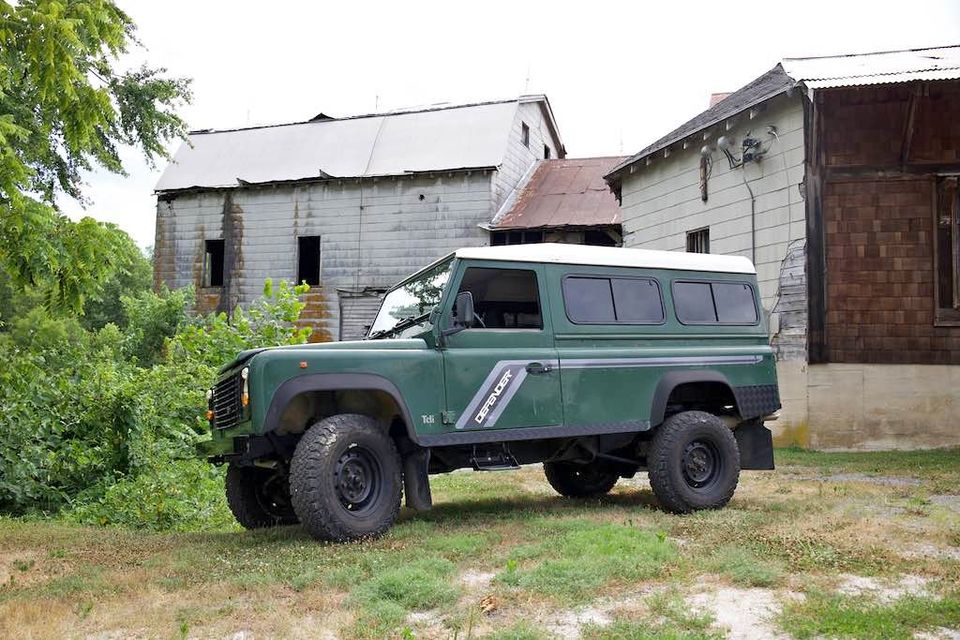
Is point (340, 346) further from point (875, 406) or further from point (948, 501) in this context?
point (875, 406)

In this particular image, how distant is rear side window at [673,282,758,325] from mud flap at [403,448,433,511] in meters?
2.87

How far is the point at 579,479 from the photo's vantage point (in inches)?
353

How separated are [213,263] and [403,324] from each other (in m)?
21.7

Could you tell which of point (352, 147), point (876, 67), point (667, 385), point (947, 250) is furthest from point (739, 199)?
point (352, 147)

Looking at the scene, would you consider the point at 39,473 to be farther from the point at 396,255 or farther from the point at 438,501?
the point at 396,255

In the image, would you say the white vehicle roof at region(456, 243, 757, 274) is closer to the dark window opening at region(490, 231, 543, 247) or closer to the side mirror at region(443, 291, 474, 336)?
the side mirror at region(443, 291, 474, 336)

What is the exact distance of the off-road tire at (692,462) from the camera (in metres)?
7.45

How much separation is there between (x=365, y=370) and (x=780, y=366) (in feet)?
34.0

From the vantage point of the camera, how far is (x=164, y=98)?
731 inches

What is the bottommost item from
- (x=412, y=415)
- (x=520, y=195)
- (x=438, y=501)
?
(x=438, y=501)

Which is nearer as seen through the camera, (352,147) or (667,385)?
(667,385)

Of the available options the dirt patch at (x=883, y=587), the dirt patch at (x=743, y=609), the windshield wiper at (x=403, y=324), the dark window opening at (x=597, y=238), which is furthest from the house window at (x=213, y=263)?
the dirt patch at (x=883, y=587)

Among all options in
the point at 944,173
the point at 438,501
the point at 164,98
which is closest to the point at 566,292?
the point at 438,501

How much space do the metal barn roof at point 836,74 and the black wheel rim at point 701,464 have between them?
811 centimetres
